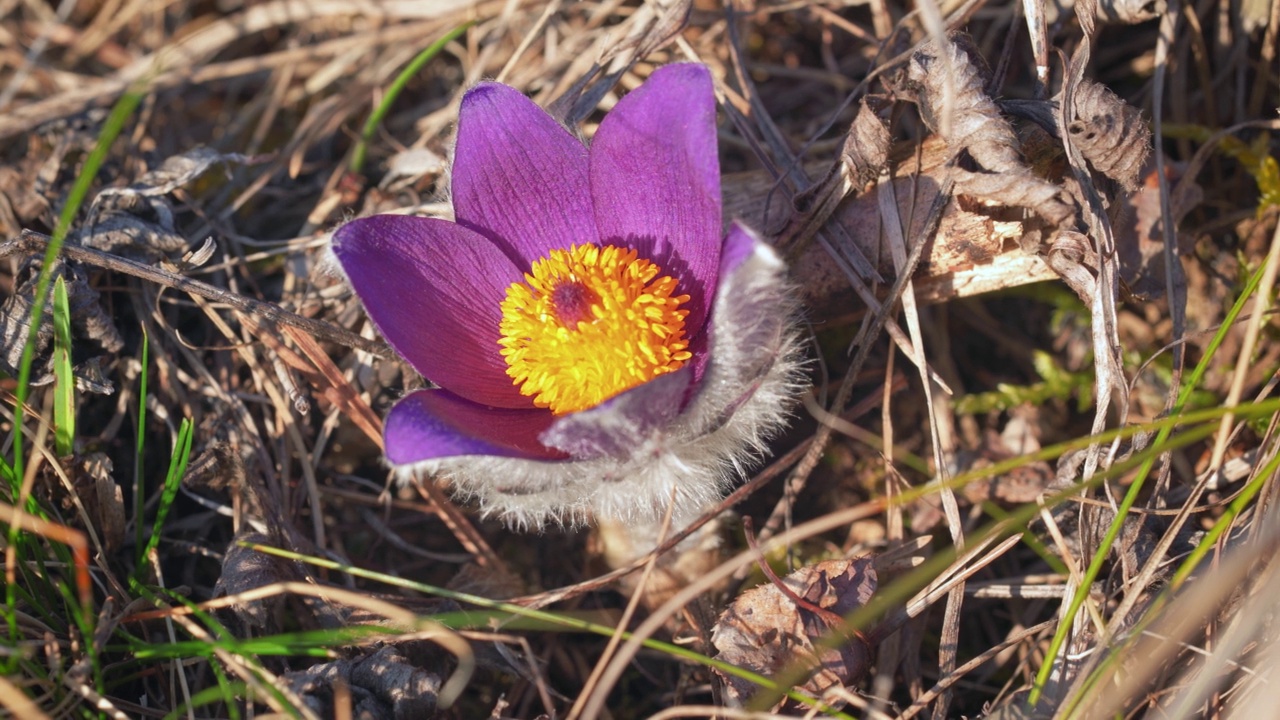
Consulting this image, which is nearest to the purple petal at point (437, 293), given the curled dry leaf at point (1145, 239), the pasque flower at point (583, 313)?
the pasque flower at point (583, 313)

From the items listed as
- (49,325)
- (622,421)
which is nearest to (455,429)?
(622,421)

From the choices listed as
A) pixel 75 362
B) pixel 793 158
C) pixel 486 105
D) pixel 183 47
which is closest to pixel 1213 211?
pixel 793 158

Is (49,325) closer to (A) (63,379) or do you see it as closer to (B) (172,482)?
(A) (63,379)

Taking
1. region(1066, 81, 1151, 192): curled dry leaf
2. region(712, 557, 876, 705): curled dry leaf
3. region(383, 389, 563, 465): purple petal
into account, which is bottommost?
region(712, 557, 876, 705): curled dry leaf

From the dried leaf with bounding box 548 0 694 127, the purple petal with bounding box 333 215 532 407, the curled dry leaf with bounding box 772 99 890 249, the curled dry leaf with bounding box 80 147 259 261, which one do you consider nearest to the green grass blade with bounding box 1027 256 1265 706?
the curled dry leaf with bounding box 772 99 890 249

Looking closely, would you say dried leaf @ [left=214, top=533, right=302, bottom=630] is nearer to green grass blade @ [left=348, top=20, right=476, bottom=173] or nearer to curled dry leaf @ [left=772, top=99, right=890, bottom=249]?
green grass blade @ [left=348, top=20, right=476, bottom=173]
